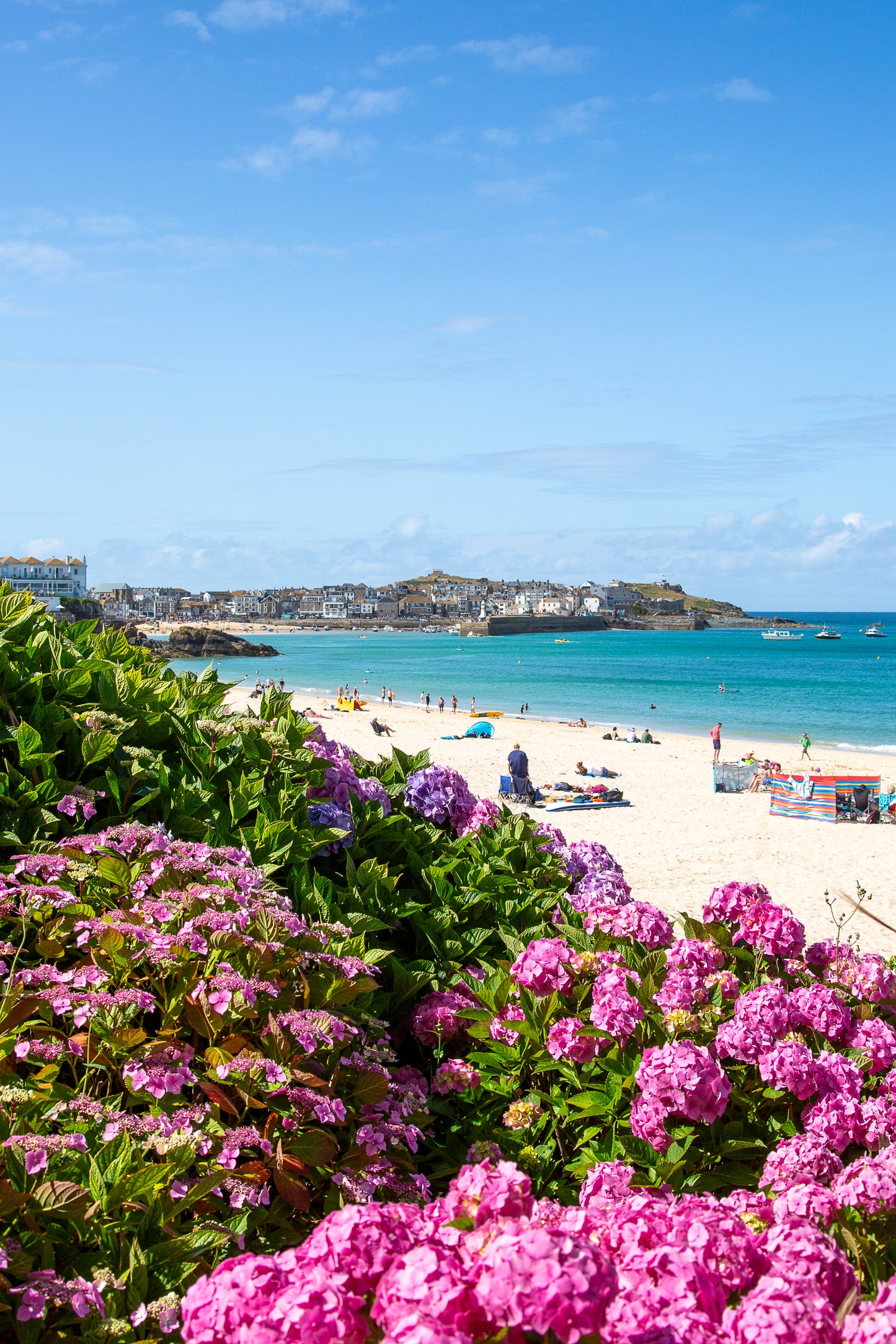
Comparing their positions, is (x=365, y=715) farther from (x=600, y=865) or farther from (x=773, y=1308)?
(x=773, y=1308)

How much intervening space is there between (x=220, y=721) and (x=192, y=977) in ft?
5.25

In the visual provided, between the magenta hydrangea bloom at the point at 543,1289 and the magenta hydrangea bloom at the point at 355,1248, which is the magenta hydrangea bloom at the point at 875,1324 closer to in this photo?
the magenta hydrangea bloom at the point at 543,1289

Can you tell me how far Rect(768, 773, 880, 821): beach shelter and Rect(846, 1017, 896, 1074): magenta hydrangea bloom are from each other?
1854 cm

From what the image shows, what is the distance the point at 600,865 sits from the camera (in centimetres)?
433

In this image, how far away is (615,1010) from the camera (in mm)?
2748

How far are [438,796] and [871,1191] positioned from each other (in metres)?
2.59

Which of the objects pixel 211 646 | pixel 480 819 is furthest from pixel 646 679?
pixel 480 819

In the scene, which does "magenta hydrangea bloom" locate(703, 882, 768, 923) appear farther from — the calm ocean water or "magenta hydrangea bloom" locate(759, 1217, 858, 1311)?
the calm ocean water

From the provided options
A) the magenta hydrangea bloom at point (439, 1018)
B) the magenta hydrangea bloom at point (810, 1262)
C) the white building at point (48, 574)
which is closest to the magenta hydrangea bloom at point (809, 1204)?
the magenta hydrangea bloom at point (810, 1262)

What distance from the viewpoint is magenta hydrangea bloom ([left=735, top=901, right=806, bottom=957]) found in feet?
10.8

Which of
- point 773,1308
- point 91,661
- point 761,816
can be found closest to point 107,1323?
point 773,1308

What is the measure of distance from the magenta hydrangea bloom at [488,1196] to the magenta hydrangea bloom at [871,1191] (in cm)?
95

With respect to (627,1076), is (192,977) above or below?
above

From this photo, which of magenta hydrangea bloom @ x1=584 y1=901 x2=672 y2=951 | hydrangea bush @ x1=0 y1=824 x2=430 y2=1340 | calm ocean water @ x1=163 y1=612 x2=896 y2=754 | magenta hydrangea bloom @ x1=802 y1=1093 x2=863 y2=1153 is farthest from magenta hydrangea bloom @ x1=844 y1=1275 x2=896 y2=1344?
calm ocean water @ x1=163 y1=612 x2=896 y2=754
